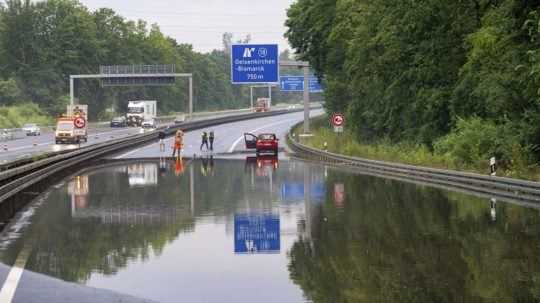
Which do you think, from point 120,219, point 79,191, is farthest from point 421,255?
point 79,191

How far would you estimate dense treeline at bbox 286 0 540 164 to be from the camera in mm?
37312

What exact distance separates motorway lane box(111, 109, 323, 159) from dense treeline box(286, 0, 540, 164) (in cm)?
1066

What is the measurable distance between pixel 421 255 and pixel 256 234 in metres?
4.73

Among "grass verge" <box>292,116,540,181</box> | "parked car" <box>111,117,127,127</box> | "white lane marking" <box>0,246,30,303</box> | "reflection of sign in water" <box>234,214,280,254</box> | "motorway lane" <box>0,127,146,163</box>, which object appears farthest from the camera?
"parked car" <box>111,117,127,127</box>

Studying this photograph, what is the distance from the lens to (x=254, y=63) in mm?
68500

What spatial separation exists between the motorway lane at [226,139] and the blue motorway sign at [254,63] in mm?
5416

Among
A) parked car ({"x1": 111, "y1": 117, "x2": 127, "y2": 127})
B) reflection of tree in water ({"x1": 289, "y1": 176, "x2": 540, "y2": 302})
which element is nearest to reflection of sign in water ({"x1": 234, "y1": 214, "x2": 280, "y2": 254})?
reflection of tree in water ({"x1": 289, "y1": 176, "x2": 540, "y2": 302})

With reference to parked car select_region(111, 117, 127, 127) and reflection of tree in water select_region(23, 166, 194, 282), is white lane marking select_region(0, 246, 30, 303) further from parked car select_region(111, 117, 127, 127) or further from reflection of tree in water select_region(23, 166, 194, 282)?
parked car select_region(111, 117, 127, 127)

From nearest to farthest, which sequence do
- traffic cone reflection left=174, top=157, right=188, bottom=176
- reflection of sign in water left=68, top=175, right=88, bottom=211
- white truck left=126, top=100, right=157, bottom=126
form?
1. reflection of sign in water left=68, top=175, right=88, bottom=211
2. traffic cone reflection left=174, top=157, right=188, bottom=176
3. white truck left=126, top=100, right=157, bottom=126

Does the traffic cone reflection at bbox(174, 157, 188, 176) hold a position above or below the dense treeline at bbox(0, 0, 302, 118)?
below

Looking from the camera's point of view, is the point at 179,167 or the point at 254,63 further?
the point at 254,63

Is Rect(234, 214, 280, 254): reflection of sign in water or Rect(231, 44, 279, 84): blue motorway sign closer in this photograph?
Rect(234, 214, 280, 254): reflection of sign in water

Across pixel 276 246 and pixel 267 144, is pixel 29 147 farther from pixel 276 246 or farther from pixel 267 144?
pixel 276 246

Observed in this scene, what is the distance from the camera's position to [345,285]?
43.8ft
